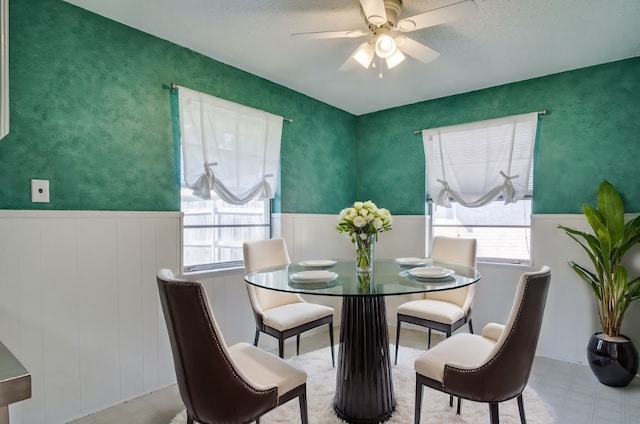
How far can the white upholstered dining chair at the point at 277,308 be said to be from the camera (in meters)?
2.50

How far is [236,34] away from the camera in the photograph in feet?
8.08

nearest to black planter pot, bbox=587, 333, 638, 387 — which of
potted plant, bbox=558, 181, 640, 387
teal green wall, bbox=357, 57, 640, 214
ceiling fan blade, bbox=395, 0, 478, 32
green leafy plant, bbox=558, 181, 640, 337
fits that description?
potted plant, bbox=558, 181, 640, 387

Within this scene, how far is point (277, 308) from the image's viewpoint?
277cm

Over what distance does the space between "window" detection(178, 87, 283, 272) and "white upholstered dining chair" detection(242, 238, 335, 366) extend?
393 millimetres

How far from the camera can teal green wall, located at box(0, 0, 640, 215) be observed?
2049mm

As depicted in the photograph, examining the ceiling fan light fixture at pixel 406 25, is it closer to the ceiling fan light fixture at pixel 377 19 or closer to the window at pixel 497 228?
the ceiling fan light fixture at pixel 377 19

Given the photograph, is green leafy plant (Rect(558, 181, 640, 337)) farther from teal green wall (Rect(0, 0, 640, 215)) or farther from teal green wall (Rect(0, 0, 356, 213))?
teal green wall (Rect(0, 0, 356, 213))

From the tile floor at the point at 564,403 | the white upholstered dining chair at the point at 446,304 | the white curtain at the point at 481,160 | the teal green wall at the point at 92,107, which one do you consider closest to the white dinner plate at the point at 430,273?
the white upholstered dining chair at the point at 446,304

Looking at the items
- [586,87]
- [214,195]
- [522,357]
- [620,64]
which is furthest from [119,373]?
[620,64]

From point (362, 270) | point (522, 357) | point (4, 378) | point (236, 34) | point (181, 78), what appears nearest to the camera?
point (4, 378)

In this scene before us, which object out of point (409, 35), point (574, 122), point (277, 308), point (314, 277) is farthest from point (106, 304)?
point (574, 122)

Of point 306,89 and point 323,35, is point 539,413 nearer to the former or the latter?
point 323,35

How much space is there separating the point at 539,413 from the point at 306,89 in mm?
3076

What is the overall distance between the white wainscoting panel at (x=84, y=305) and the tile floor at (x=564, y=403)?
0.11 m
